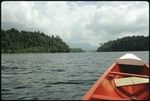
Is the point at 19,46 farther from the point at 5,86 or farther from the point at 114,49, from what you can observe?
the point at 5,86

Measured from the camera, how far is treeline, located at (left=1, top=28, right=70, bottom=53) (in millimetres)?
126250

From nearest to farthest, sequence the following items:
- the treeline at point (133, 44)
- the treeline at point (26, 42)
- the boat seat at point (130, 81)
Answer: the boat seat at point (130, 81) < the treeline at point (26, 42) < the treeline at point (133, 44)

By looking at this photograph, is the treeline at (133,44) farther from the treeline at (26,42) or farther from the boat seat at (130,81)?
the boat seat at (130,81)

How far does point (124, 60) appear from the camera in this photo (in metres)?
14.9

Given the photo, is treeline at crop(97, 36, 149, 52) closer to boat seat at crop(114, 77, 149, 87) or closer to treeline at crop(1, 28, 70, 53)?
treeline at crop(1, 28, 70, 53)

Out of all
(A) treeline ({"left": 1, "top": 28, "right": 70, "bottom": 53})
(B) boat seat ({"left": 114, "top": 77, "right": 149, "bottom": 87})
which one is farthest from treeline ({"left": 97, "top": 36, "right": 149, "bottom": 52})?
(B) boat seat ({"left": 114, "top": 77, "right": 149, "bottom": 87})

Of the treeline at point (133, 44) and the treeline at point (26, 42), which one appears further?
the treeline at point (133, 44)

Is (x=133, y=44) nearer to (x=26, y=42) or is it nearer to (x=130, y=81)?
(x=26, y=42)

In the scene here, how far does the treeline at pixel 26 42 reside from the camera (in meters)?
126

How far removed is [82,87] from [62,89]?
4.42 ft

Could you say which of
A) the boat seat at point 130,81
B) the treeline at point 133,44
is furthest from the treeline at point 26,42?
the boat seat at point 130,81

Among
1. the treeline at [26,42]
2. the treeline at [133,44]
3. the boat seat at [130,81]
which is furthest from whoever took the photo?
the treeline at [133,44]

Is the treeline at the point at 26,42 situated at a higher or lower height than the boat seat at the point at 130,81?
higher

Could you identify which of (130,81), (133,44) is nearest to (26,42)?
(133,44)
